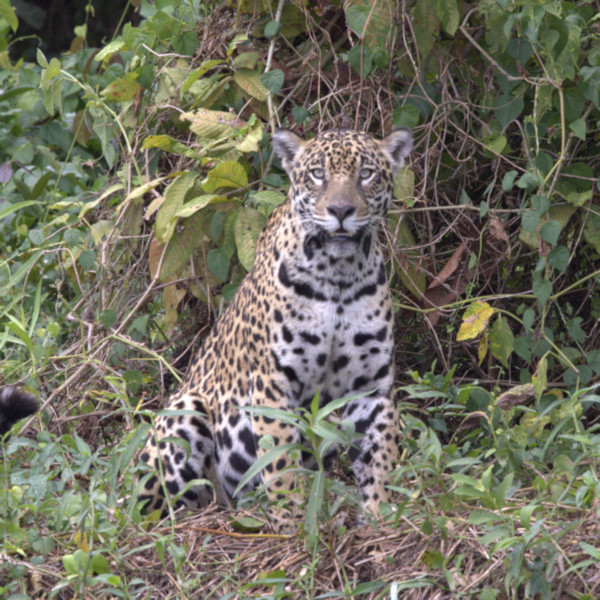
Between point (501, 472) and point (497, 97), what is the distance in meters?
2.05

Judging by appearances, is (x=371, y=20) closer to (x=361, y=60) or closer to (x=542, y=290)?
(x=361, y=60)

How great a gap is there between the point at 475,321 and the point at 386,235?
26.8 inches

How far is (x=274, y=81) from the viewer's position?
544 centimetres

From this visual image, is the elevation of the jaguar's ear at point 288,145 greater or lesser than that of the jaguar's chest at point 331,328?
greater

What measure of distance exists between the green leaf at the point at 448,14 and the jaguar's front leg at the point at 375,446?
1.85 metres

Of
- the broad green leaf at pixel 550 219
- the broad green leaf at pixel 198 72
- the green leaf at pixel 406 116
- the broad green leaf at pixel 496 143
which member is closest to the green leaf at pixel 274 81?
the broad green leaf at pixel 198 72

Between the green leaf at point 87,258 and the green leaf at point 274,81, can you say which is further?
the green leaf at point 87,258

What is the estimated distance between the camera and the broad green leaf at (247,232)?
5.28m

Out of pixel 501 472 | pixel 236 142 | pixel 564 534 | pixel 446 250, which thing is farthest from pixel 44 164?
pixel 564 534

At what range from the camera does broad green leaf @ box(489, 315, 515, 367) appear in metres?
5.00

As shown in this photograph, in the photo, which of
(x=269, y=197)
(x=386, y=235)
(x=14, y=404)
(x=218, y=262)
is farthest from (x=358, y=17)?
(x=14, y=404)

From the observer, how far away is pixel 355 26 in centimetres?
507

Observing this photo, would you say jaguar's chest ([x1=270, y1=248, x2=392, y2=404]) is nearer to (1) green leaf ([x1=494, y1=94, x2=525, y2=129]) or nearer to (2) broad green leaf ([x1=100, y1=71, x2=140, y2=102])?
(1) green leaf ([x1=494, y1=94, x2=525, y2=129])

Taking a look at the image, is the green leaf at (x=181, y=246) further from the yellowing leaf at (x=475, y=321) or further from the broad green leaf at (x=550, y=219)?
the broad green leaf at (x=550, y=219)
